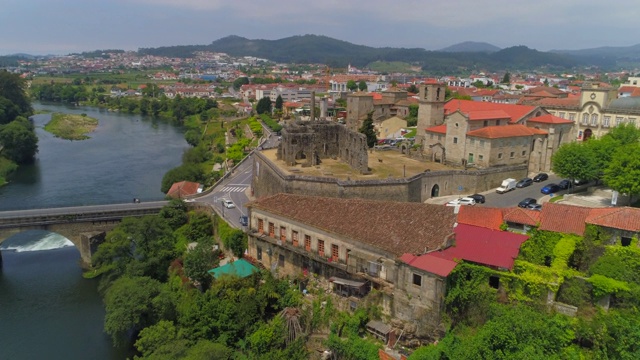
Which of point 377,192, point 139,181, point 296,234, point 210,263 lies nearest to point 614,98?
point 377,192

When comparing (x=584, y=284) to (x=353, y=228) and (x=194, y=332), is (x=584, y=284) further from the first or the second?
(x=194, y=332)

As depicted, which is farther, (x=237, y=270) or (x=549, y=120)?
(x=549, y=120)

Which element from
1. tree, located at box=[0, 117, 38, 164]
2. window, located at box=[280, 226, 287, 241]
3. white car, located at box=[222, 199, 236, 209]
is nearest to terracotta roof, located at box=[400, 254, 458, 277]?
window, located at box=[280, 226, 287, 241]

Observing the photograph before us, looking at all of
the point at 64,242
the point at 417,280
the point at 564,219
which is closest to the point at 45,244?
the point at 64,242

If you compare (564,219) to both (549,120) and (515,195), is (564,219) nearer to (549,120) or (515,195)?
(515,195)

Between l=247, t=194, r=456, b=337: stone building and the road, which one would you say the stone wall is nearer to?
the road

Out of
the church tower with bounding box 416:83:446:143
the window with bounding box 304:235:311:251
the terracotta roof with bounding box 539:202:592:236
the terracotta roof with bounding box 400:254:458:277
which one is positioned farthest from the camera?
the church tower with bounding box 416:83:446:143
